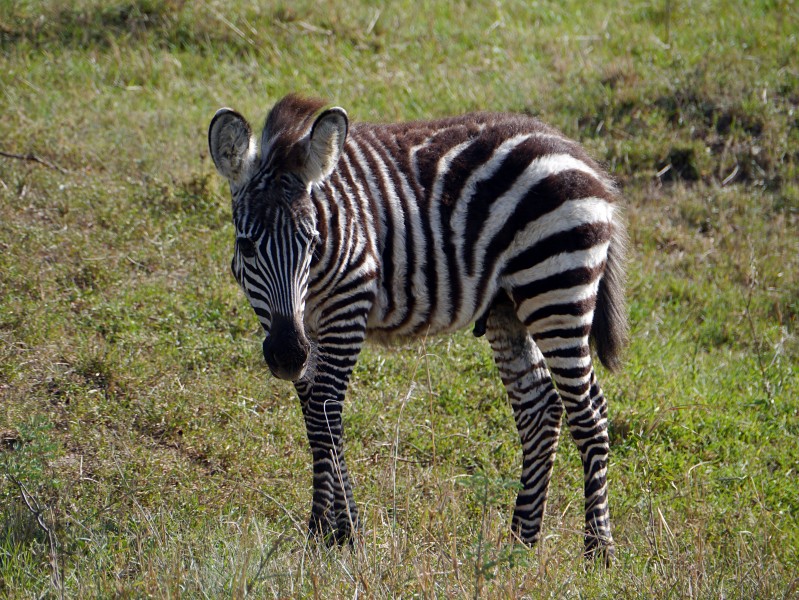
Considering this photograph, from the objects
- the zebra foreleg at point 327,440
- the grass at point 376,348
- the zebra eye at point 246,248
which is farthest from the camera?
the zebra foreleg at point 327,440

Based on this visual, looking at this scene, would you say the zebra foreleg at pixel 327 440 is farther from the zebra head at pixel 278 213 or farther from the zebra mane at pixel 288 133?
the zebra mane at pixel 288 133

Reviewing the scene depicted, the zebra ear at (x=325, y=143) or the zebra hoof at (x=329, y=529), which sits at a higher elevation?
the zebra ear at (x=325, y=143)

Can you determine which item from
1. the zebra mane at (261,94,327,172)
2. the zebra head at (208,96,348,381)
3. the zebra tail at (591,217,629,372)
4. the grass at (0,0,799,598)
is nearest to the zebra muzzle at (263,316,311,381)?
the zebra head at (208,96,348,381)

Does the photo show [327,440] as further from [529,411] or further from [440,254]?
[529,411]

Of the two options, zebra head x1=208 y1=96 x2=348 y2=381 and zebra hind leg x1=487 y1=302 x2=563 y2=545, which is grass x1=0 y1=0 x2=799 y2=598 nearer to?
zebra hind leg x1=487 y1=302 x2=563 y2=545

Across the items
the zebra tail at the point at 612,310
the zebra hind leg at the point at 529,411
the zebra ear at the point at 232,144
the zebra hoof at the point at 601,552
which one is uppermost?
the zebra ear at the point at 232,144

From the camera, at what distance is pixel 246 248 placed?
16.8 feet

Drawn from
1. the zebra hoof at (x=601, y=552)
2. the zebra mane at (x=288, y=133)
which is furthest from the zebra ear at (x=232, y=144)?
the zebra hoof at (x=601, y=552)

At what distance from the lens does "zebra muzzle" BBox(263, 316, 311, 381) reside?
4.88 meters

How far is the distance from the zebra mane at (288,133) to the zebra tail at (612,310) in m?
2.12

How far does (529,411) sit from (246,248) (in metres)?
2.28

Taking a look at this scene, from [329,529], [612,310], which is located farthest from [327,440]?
[612,310]

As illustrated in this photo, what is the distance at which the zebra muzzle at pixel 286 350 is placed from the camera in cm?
488

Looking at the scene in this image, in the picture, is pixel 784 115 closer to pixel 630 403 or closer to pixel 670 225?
pixel 670 225
